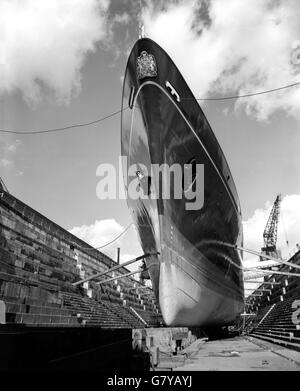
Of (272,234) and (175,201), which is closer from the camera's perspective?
(175,201)

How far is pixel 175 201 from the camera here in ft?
38.7

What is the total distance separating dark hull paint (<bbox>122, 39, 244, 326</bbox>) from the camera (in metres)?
11.2

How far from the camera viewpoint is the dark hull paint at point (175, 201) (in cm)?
1125

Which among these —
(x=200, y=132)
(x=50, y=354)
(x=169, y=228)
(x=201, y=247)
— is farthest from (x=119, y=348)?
(x=200, y=132)

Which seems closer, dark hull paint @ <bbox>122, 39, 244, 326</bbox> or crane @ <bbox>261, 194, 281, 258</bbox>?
dark hull paint @ <bbox>122, 39, 244, 326</bbox>

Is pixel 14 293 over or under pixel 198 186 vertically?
under

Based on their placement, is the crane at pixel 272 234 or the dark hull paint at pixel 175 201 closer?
the dark hull paint at pixel 175 201

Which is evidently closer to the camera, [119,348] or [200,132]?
[119,348]

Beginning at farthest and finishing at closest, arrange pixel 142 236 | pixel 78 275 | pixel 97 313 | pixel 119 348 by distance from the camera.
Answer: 1. pixel 78 275
2. pixel 97 313
3. pixel 142 236
4. pixel 119 348

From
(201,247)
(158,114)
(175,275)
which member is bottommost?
(175,275)

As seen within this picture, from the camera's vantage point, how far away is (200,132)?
13.4 metres
